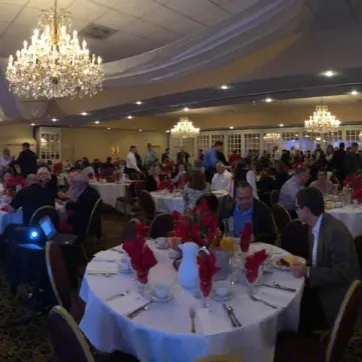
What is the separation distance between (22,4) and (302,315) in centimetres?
487

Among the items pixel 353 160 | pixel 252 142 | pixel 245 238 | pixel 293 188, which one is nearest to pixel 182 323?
pixel 245 238

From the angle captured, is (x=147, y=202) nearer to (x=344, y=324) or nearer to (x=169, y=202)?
(x=169, y=202)

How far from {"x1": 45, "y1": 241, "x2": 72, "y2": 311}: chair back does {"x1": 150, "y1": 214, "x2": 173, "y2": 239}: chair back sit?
4.09ft

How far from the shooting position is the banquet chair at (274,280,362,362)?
187cm

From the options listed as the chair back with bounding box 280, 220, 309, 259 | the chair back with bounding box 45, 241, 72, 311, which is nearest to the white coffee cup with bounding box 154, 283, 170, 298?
the chair back with bounding box 45, 241, 72, 311

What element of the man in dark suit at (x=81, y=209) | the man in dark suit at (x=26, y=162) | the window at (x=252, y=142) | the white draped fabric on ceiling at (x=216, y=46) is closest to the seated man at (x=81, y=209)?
the man in dark suit at (x=81, y=209)

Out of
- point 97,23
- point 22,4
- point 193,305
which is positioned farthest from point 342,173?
point 193,305

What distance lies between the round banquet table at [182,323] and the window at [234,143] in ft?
51.3

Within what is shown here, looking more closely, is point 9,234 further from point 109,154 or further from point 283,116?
point 109,154

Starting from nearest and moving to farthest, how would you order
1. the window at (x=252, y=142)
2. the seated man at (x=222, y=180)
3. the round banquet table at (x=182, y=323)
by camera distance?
the round banquet table at (x=182, y=323) → the seated man at (x=222, y=180) → the window at (x=252, y=142)

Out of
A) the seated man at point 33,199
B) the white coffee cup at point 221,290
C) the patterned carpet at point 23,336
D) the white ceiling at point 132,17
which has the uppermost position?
the white ceiling at point 132,17

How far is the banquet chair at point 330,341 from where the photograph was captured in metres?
1.87

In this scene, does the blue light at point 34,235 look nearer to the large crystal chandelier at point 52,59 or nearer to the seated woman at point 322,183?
the large crystal chandelier at point 52,59

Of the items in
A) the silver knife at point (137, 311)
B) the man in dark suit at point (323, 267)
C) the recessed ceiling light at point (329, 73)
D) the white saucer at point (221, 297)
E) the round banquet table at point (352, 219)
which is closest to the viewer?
the silver knife at point (137, 311)
